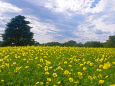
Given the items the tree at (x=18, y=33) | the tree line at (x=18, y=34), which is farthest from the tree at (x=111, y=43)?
the tree at (x=18, y=33)

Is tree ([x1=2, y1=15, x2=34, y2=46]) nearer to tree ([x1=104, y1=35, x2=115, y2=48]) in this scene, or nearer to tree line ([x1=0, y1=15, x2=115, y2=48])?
tree line ([x1=0, y1=15, x2=115, y2=48])

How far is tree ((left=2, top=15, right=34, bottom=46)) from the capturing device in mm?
22078

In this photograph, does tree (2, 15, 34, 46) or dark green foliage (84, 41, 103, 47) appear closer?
dark green foliage (84, 41, 103, 47)

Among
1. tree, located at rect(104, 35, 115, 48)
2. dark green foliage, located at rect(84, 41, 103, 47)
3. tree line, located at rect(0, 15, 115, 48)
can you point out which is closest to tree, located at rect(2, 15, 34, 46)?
tree line, located at rect(0, 15, 115, 48)

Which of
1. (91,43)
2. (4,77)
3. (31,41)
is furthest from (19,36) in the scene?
(4,77)

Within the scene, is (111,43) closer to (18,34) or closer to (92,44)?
(92,44)

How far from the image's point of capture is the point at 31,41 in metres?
22.9

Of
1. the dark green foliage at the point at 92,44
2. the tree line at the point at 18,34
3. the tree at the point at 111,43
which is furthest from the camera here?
the tree line at the point at 18,34

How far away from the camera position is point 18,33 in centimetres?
2262

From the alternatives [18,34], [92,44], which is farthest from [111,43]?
[18,34]

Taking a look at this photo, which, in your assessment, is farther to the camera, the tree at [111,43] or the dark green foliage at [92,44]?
the tree at [111,43]

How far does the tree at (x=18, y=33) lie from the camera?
22078 millimetres

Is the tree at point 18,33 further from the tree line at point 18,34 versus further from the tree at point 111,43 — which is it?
the tree at point 111,43

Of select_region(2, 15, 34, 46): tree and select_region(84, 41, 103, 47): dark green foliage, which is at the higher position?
select_region(2, 15, 34, 46): tree
